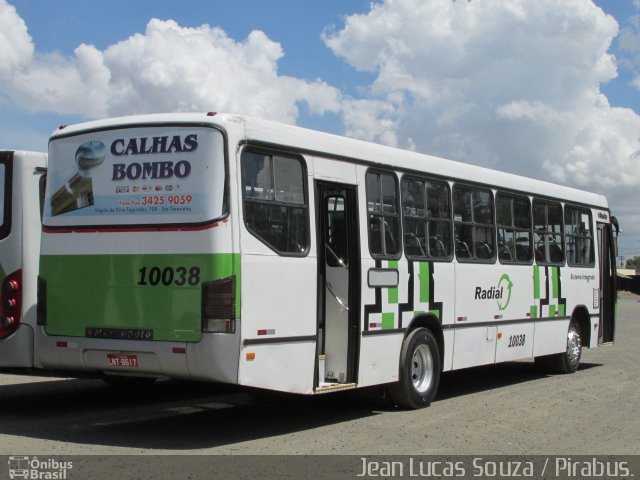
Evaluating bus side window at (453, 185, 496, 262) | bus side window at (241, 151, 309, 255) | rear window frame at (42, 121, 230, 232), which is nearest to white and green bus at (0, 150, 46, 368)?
rear window frame at (42, 121, 230, 232)

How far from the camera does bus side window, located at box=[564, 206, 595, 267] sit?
14.9 metres

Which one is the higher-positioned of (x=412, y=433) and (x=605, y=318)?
(x=605, y=318)

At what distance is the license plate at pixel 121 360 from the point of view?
8367mm

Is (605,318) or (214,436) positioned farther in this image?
(605,318)

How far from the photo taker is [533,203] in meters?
13.8

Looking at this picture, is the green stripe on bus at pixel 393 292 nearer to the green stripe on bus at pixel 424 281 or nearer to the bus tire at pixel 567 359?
the green stripe on bus at pixel 424 281

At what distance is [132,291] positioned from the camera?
8453mm

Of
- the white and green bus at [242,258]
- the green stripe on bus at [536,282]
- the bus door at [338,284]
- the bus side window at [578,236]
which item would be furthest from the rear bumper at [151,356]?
the bus side window at [578,236]

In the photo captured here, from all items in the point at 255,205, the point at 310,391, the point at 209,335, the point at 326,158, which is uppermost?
the point at 326,158
